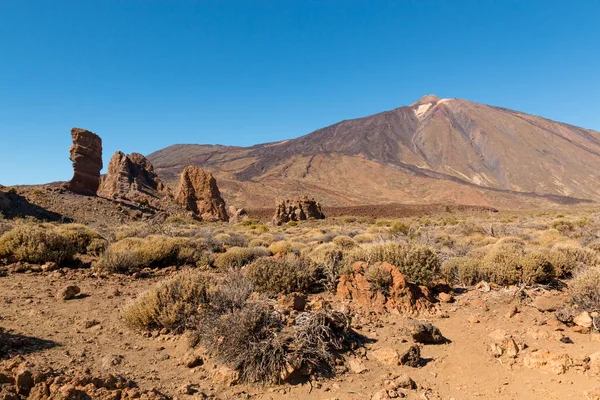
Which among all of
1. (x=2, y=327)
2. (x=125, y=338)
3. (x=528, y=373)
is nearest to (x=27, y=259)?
(x=2, y=327)

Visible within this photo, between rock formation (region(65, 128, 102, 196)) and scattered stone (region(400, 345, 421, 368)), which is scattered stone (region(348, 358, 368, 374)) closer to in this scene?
scattered stone (region(400, 345, 421, 368))

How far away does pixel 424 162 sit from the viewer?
12850 centimetres

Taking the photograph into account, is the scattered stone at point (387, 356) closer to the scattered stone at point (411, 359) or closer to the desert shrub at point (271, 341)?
the scattered stone at point (411, 359)

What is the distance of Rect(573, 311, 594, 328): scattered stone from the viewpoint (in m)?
4.53

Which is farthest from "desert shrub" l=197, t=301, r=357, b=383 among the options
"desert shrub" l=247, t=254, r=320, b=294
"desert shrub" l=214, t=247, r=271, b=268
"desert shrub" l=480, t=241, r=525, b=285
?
"desert shrub" l=214, t=247, r=271, b=268

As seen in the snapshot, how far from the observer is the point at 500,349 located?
4.12 m

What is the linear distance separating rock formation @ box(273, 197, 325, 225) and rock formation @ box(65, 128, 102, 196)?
1536cm

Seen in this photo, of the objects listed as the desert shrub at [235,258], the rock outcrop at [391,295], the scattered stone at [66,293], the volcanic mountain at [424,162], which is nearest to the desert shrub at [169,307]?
the scattered stone at [66,293]

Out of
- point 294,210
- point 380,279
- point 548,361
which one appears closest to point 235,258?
point 380,279

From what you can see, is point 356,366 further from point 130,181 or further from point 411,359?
point 130,181

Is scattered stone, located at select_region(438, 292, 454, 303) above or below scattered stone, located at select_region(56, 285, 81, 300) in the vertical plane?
below

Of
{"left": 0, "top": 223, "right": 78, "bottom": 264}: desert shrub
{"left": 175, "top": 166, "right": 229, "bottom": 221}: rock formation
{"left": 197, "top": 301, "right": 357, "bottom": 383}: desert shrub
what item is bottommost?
{"left": 197, "top": 301, "right": 357, "bottom": 383}: desert shrub

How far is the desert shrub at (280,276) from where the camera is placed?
6242mm

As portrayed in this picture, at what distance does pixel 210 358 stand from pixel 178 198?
105 feet
